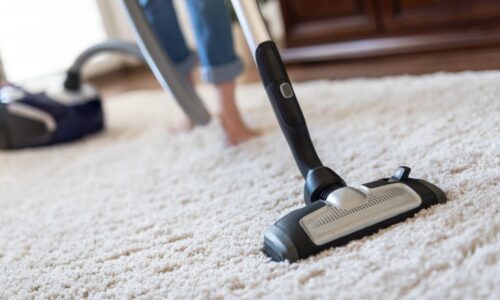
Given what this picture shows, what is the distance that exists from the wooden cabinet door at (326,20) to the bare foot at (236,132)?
725mm

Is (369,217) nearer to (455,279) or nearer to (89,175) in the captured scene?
(455,279)

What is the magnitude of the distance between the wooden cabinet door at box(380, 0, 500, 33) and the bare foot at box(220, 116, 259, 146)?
0.70m

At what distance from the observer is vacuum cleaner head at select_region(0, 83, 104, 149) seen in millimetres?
1590

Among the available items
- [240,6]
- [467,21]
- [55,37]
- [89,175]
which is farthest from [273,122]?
[55,37]

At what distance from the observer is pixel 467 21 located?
158 cm

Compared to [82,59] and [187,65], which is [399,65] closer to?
[187,65]

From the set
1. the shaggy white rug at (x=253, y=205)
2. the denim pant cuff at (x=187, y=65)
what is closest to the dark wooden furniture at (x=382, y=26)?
the shaggy white rug at (x=253, y=205)

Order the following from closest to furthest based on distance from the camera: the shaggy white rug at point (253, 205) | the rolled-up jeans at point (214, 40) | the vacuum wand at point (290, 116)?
1. the shaggy white rug at point (253, 205)
2. the vacuum wand at point (290, 116)
3. the rolled-up jeans at point (214, 40)

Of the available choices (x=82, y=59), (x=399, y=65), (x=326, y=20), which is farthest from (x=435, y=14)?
(x=82, y=59)

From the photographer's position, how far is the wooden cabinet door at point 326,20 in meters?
1.81

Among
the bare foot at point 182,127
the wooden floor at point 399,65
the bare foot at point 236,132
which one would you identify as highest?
the bare foot at point 236,132

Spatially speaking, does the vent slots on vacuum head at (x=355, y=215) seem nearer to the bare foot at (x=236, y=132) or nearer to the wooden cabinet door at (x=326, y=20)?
the bare foot at (x=236, y=132)

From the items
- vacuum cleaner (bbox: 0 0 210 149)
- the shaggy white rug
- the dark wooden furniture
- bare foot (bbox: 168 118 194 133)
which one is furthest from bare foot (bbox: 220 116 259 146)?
the dark wooden furniture

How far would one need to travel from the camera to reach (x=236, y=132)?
4.14 ft
